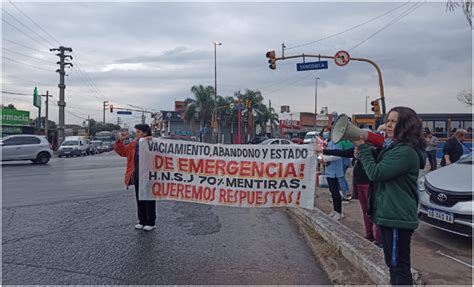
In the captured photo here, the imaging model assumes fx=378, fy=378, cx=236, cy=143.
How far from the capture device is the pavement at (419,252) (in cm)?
392

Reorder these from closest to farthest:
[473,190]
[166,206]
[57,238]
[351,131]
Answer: [351,131]
[473,190]
[57,238]
[166,206]

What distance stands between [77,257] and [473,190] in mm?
5259

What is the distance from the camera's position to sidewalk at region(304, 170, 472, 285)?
3.93 m

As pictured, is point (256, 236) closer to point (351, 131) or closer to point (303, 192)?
point (303, 192)

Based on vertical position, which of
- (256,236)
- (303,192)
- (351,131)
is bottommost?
(256,236)

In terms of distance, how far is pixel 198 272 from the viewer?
4281 mm

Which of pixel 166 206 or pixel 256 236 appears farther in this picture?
pixel 166 206

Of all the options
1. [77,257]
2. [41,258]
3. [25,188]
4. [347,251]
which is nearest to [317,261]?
[347,251]

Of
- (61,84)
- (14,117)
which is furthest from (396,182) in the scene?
(14,117)

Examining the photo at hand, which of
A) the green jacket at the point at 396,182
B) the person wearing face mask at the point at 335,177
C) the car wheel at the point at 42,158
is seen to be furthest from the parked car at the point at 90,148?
the green jacket at the point at 396,182

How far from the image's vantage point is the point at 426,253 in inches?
192

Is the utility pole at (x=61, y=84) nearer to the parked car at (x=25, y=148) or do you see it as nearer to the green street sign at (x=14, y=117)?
the green street sign at (x=14, y=117)

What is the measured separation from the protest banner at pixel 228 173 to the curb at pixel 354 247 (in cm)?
53

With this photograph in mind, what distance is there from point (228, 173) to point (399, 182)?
292cm
